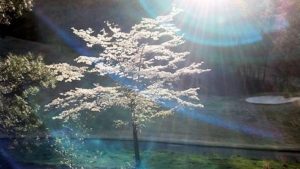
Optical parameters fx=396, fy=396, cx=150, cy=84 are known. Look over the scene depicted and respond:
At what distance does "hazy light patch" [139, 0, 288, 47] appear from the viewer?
27406mm

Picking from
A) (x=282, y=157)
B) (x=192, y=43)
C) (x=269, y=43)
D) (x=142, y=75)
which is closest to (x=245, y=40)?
(x=269, y=43)

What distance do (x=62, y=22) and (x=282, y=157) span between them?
26.4 meters

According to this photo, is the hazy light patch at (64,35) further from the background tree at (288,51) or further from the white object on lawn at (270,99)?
the background tree at (288,51)

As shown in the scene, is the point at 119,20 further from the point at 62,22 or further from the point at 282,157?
the point at 282,157

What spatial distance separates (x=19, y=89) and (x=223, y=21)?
73.9 ft

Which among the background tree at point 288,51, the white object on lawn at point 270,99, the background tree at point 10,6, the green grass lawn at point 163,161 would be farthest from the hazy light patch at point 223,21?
the background tree at point 10,6

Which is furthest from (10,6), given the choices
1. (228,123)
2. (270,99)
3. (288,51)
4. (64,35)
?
(64,35)

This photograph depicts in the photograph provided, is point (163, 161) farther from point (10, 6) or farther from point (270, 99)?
point (270, 99)

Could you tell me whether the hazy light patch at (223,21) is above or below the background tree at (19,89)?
above

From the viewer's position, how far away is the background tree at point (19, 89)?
10.2m

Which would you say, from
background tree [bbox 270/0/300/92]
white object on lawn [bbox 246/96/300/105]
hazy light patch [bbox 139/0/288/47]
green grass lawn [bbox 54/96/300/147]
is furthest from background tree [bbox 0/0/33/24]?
hazy light patch [bbox 139/0/288/47]

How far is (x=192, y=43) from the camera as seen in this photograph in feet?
106

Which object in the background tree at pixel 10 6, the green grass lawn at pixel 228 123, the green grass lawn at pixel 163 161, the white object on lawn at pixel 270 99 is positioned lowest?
the green grass lawn at pixel 163 161

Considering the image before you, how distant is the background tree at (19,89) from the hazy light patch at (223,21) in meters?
19.8
